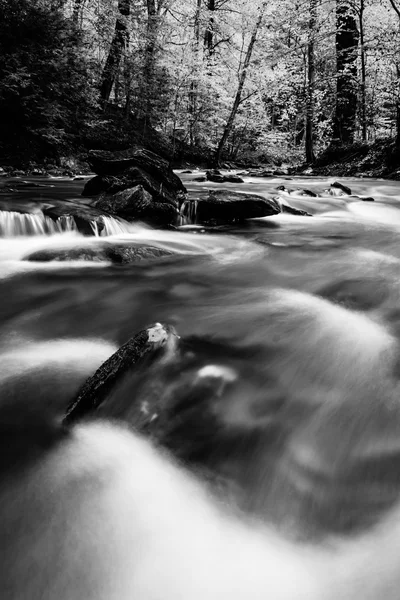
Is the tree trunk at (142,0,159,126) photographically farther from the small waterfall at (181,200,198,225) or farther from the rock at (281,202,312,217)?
the small waterfall at (181,200,198,225)

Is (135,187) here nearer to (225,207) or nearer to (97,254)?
(225,207)

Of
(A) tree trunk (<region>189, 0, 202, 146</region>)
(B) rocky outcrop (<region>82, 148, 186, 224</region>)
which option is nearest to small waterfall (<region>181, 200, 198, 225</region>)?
(B) rocky outcrop (<region>82, 148, 186, 224</region>)

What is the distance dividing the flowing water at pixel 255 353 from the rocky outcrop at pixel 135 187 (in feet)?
2.35

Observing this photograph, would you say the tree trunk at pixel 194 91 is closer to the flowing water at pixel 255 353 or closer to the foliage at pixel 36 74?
the foliage at pixel 36 74

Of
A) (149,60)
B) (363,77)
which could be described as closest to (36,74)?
(149,60)

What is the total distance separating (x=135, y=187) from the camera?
19.5ft

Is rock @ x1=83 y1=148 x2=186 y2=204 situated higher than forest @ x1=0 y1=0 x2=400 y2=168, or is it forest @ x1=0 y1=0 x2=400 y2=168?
forest @ x1=0 y1=0 x2=400 y2=168

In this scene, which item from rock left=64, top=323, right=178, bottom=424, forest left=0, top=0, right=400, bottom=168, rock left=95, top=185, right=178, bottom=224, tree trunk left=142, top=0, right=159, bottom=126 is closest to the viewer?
rock left=64, top=323, right=178, bottom=424

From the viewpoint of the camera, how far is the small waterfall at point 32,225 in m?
5.00

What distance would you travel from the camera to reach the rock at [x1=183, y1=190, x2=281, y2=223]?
6.20m

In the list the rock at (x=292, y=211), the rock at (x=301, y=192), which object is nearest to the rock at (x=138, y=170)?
the rock at (x=292, y=211)

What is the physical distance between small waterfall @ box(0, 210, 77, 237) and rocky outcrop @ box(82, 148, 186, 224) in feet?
2.79

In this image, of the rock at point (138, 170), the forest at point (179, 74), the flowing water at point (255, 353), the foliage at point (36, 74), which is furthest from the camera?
the forest at point (179, 74)

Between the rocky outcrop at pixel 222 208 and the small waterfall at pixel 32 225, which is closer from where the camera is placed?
the small waterfall at pixel 32 225
